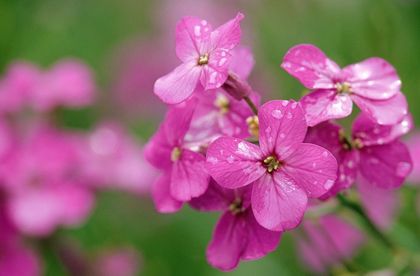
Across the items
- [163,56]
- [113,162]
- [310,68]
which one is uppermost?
[310,68]

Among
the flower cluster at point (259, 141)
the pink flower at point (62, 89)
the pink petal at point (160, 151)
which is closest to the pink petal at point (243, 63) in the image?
the flower cluster at point (259, 141)

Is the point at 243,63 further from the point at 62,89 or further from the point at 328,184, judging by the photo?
the point at 62,89

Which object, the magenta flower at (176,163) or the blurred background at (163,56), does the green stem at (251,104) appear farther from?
the blurred background at (163,56)

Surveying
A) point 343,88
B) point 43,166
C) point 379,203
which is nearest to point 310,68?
point 343,88

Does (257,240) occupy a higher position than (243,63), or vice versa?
(243,63)

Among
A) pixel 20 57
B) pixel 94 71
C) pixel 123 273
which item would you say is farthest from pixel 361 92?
pixel 94 71

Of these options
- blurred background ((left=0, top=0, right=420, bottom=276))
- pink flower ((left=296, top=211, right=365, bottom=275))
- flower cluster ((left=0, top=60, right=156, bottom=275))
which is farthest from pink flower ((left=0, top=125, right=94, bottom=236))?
pink flower ((left=296, top=211, right=365, bottom=275))

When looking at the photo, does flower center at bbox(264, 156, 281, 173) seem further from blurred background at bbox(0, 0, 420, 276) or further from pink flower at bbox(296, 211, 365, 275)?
pink flower at bbox(296, 211, 365, 275)
